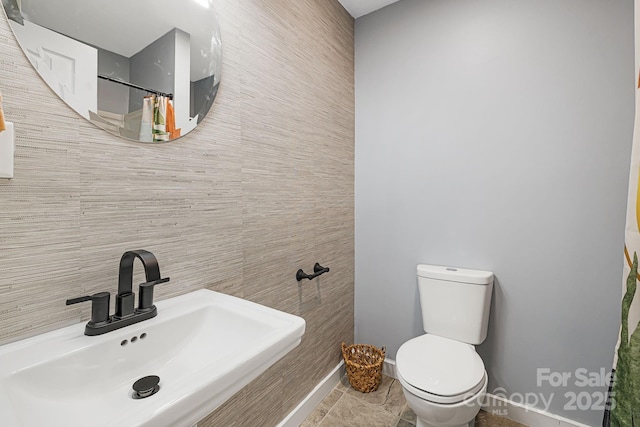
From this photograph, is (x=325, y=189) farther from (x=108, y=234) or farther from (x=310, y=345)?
(x=108, y=234)

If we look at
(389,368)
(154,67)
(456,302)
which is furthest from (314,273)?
(154,67)

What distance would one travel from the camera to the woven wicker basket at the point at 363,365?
1.83m

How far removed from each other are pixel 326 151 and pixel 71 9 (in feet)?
4.08

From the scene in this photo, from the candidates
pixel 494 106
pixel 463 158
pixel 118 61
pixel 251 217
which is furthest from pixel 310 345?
pixel 494 106

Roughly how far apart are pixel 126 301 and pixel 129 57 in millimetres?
753

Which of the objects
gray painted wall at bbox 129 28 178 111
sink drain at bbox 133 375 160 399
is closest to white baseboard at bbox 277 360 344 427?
sink drain at bbox 133 375 160 399

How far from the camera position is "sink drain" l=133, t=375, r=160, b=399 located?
0.69 metres

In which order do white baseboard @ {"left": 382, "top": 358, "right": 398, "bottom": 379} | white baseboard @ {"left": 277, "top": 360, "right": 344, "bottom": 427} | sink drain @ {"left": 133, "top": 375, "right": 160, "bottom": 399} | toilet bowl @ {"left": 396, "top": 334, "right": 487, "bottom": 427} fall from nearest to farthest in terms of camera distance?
1. sink drain @ {"left": 133, "top": 375, "right": 160, "bottom": 399}
2. toilet bowl @ {"left": 396, "top": 334, "right": 487, "bottom": 427}
3. white baseboard @ {"left": 277, "top": 360, "right": 344, "bottom": 427}
4. white baseboard @ {"left": 382, "top": 358, "right": 398, "bottom": 379}

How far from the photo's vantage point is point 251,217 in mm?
1325

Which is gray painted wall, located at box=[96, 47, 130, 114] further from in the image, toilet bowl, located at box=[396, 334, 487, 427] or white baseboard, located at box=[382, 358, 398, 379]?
white baseboard, located at box=[382, 358, 398, 379]

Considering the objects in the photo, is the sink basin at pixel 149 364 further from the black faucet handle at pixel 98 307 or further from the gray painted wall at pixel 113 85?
the gray painted wall at pixel 113 85

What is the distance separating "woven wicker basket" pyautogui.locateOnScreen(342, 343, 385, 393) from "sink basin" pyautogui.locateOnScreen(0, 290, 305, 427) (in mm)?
1183

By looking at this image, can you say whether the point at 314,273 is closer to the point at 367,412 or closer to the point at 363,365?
the point at 363,365

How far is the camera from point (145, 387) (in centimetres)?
70
